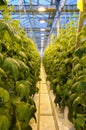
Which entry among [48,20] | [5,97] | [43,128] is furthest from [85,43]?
[48,20]

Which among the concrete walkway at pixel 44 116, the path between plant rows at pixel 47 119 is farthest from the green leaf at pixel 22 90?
the concrete walkway at pixel 44 116

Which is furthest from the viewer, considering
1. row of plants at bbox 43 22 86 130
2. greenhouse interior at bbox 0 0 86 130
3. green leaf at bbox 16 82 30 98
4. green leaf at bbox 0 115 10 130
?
row of plants at bbox 43 22 86 130

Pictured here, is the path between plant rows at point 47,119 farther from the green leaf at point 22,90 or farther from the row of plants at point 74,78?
the green leaf at point 22,90

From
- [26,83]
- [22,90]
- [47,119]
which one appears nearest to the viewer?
[22,90]

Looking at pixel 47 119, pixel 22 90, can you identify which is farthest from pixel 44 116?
pixel 22 90

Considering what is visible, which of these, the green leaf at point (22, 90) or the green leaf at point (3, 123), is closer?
the green leaf at point (3, 123)

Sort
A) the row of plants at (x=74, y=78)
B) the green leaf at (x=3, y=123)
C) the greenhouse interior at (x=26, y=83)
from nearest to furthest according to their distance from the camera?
the green leaf at (x=3, y=123) < the greenhouse interior at (x=26, y=83) < the row of plants at (x=74, y=78)

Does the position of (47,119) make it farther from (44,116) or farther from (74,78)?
(74,78)

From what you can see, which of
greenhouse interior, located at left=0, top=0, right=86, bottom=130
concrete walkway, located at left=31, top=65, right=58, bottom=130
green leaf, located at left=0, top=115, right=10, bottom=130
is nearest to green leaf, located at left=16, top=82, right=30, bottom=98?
greenhouse interior, located at left=0, top=0, right=86, bottom=130

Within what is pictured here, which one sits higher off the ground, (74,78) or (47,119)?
(74,78)

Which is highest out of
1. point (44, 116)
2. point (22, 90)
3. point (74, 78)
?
point (22, 90)

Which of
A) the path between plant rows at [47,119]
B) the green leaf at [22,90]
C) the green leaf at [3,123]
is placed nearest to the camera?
the green leaf at [3,123]

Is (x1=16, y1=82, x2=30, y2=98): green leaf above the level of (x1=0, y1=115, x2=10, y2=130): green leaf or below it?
above

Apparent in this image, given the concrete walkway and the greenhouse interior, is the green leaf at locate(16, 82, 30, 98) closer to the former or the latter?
the greenhouse interior
